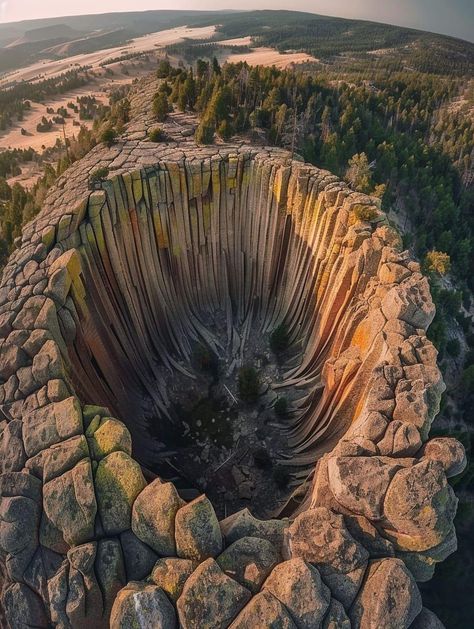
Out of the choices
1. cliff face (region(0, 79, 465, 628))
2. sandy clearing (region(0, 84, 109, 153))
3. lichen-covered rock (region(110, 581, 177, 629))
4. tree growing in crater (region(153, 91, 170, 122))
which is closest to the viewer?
lichen-covered rock (region(110, 581, 177, 629))

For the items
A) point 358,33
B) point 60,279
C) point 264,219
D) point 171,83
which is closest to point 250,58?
point 358,33

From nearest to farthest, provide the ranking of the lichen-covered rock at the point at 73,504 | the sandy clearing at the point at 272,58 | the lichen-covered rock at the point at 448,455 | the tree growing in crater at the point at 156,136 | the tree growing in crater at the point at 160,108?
the lichen-covered rock at the point at 73,504 < the lichen-covered rock at the point at 448,455 < the tree growing in crater at the point at 156,136 < the tree growing in crater at the point at 160,108 < the sandy clearing at the point at 272,58

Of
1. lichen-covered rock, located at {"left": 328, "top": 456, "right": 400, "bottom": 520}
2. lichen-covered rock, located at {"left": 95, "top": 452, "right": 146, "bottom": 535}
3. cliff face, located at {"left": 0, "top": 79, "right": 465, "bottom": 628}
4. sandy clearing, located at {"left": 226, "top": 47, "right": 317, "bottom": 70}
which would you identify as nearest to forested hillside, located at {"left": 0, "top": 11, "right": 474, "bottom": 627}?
cliff face, located at {"left": 0, "top": 79, "right": 465, "bottom": 628}

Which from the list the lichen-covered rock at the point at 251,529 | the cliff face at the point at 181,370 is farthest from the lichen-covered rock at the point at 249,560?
the lichen-covered rock at the point at 251,529

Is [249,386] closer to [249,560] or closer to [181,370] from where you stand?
[181,370]

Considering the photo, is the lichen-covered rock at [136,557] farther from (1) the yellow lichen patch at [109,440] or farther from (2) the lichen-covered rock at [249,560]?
(1) the yellow lichen patch at [109,440]

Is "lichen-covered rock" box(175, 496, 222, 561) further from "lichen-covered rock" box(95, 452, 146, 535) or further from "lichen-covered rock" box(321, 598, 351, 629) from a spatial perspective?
"lichen-covered rock" box(321, 598, 351, 629)

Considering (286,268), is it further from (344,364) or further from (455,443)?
(455,443)
